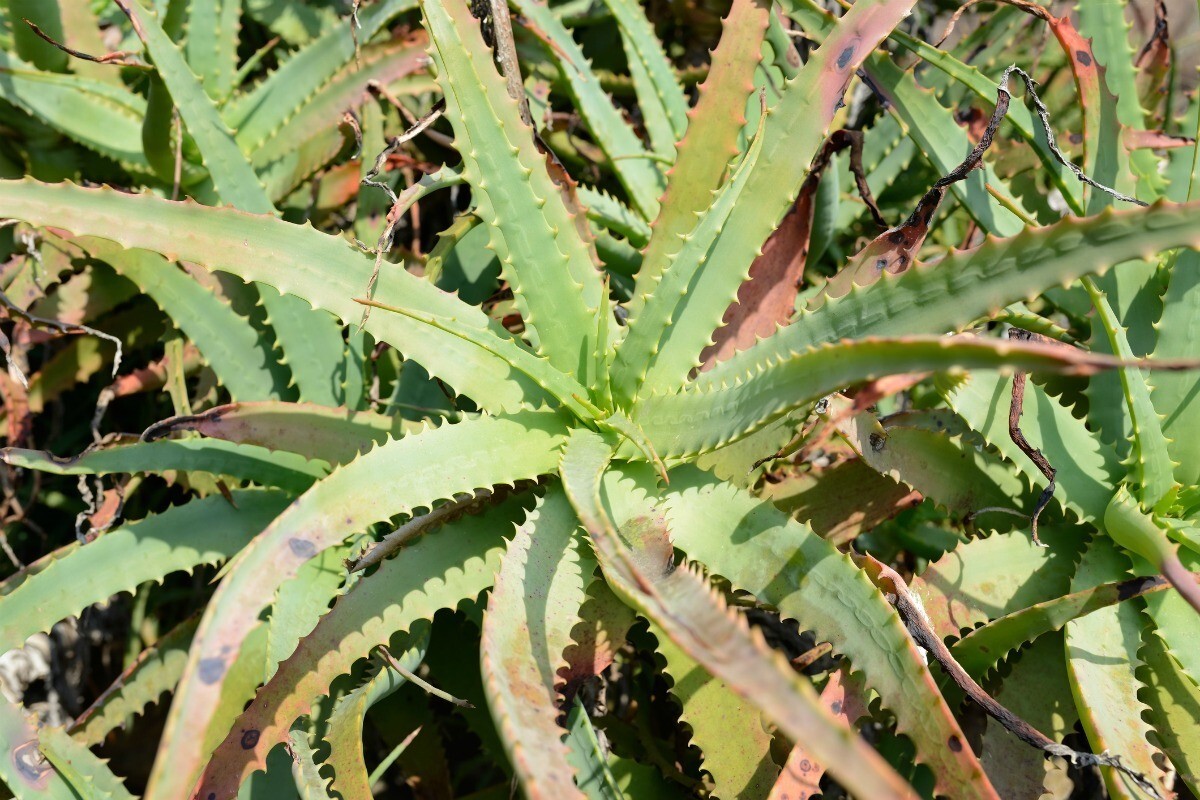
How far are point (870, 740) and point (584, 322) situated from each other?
694 millimetres

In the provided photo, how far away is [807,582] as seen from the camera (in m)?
0.93

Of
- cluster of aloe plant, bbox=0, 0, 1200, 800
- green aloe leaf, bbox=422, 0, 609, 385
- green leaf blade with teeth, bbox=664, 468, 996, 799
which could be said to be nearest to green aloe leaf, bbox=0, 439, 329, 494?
cluster of aloe plant, bbox=0, 0, 1200, 800

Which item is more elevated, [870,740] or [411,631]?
[411,631]

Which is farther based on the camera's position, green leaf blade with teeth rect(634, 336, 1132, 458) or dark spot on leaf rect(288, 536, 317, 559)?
dark spot on leaf rect(288, 536, 317, 559)

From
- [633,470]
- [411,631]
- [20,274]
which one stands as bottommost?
[411,631]

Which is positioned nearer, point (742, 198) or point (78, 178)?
point (742, 198)

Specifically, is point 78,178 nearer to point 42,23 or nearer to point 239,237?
point 42,23

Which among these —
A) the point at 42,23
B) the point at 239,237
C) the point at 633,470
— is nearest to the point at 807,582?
the point at 633,470

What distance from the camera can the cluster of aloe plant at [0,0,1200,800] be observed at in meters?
0.87

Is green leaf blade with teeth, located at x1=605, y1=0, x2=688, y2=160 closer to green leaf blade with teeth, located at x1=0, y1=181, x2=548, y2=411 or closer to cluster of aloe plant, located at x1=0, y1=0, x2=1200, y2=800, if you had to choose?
cluster of aloe plant, located at x1=0, y1=0, x2=1200, y2=800

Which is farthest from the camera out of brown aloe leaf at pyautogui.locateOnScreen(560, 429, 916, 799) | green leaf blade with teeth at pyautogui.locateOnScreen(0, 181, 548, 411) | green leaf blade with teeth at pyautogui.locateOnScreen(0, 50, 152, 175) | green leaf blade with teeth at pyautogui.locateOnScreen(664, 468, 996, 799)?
green leaf blade with teeth at pyautogui.locateOnScreen(0, 50, 152, 175)

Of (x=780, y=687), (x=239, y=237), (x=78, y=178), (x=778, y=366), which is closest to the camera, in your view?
(x=780, y=687)

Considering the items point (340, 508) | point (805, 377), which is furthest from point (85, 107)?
point (805, 377)

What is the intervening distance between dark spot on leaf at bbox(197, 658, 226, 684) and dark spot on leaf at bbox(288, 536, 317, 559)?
127mm
